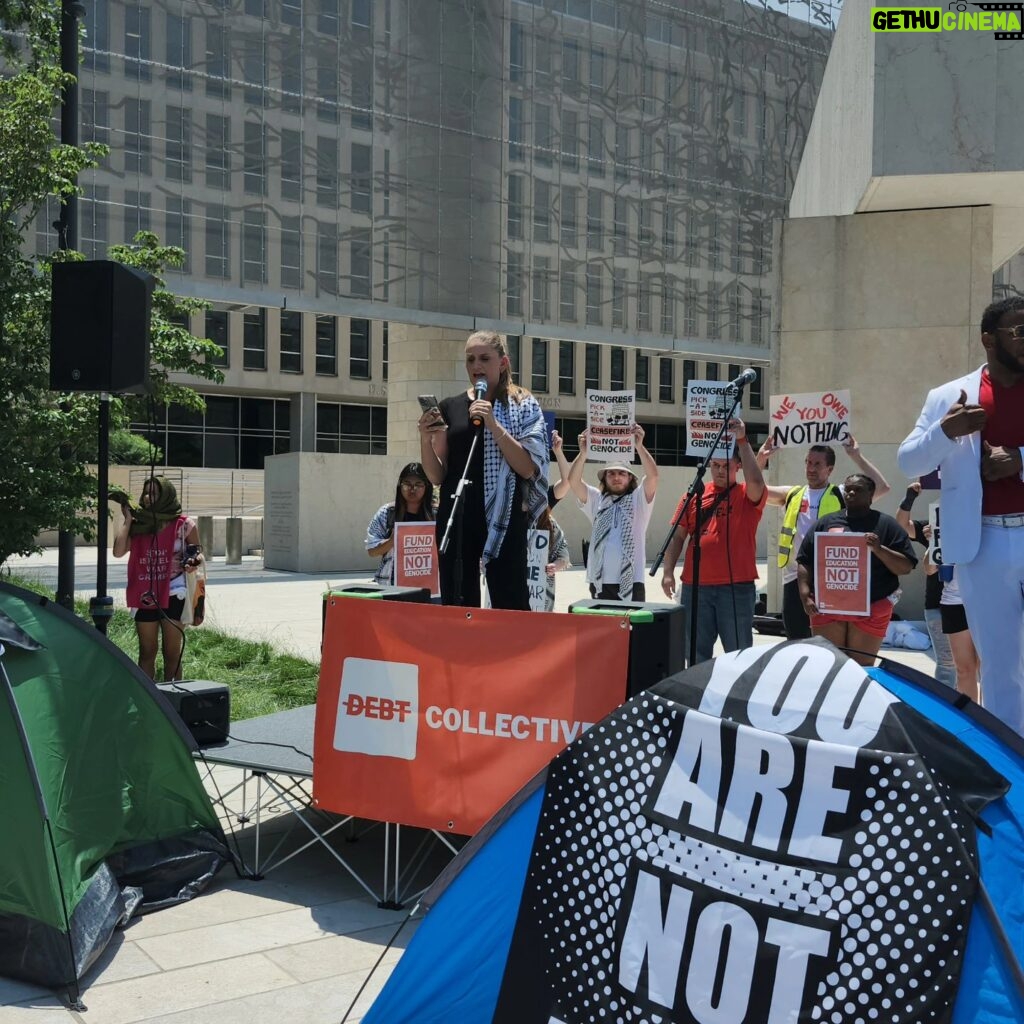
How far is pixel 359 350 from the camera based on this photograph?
5372 cm

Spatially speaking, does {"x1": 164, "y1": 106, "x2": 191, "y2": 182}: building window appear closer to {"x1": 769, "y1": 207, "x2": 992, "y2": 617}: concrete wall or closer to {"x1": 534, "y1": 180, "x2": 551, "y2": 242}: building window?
{"x1": 534, "y1": 180, "x2": 551, "y2": 242}: building window

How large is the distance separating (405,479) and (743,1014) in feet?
20.1

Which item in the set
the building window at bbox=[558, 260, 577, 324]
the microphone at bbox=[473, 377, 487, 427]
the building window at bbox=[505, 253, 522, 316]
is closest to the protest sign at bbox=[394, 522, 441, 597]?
the microphone at bbox=[473, 377, 487, 427]

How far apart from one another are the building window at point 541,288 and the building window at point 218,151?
875 cm

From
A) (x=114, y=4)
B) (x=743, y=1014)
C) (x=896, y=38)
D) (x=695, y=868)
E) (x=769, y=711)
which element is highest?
(x=114, y=4)

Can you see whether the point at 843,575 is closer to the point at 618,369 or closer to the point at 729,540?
the point at 729,540

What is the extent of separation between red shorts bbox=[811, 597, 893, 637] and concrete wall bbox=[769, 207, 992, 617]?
263 inches

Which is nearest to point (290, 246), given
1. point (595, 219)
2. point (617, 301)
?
point (595, 219)

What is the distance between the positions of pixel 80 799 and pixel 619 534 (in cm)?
601

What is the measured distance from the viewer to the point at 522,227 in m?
31.8

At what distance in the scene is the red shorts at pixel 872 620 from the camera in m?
7.42

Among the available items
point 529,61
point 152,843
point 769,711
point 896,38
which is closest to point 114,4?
point 529,61

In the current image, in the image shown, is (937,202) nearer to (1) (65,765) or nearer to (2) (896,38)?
(2) (896,38)

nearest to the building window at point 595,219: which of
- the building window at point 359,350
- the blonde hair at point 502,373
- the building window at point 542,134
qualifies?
the building window at point 542,134
